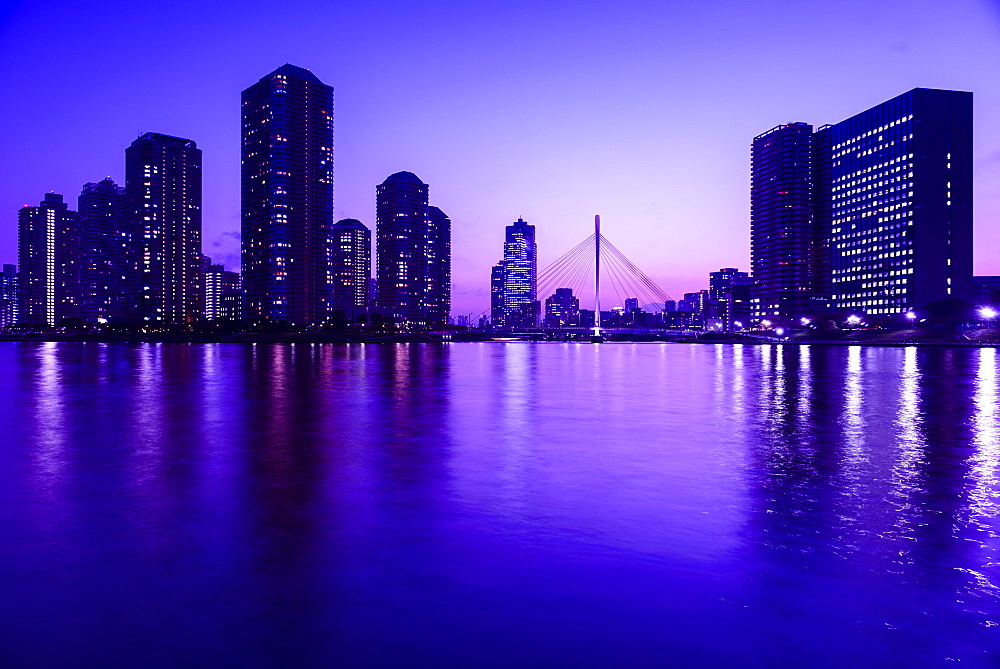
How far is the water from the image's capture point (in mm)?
7422

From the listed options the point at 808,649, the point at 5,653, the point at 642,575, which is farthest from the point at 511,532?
the point at 5,653

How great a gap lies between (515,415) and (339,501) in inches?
651

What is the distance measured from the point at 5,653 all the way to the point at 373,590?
4.11 metres

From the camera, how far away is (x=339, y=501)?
1383cm

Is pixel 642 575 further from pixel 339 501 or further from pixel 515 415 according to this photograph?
pixel 515 415

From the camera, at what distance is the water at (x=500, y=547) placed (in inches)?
292

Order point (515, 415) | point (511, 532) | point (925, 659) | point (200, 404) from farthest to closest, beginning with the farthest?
1. point (200, 404)
2. point (515, 415)
3. point (511, 532)
4. point (925, 659)

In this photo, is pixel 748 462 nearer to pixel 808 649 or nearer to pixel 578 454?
pixel 578 454

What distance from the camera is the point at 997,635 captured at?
7531mm

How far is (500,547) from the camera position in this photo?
1069cm

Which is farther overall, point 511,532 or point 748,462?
point 748,462

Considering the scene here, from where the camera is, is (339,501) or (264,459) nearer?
(339,501)

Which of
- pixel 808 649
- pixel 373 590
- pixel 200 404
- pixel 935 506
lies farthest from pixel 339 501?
pixel 200 404

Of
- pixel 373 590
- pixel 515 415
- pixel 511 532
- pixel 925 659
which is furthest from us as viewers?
pixel 515 415
